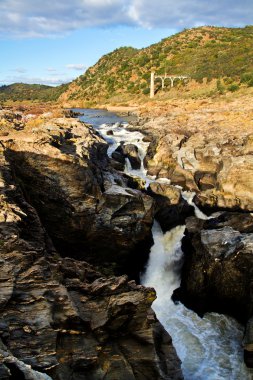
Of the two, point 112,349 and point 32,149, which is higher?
point 32,149

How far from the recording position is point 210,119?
4912 cm

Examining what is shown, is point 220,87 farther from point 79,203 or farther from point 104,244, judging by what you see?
point 79,203

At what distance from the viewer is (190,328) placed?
1973 cm

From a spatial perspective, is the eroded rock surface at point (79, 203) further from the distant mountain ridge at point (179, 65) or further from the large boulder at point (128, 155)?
the distant mountain ridge at point (179, 65)

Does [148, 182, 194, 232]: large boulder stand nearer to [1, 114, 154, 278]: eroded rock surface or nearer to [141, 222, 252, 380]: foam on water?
[141, 222, 252, 380]: foam on water

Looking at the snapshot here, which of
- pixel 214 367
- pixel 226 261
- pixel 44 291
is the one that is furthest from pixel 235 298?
pixel 44 291

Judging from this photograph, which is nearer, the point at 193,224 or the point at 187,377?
the point at 187,377

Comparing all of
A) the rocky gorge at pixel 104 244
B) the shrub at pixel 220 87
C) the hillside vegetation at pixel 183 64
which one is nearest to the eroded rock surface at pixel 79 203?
the rocky gorge at pixel 104 244

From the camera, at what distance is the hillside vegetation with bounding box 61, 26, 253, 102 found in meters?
85.9

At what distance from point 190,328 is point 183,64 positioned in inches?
3775

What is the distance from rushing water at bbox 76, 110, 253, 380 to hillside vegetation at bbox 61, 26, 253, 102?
5474 cm

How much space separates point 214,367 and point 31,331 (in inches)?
388

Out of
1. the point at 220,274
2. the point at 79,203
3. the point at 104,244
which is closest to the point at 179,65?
the point at 104,244

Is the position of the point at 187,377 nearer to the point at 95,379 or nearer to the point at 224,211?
the point at 95,379
